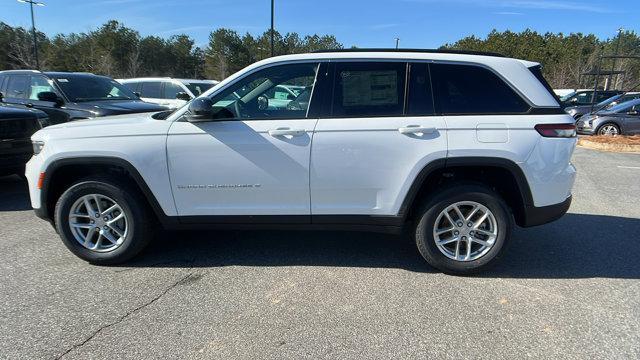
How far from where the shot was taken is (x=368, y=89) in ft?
12.4

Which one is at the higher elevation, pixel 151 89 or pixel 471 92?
pixel 471 92

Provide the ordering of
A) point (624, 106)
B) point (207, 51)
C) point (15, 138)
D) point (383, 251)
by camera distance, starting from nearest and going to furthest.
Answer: point (383, 251)
point (15, 138)
point (624, 106)
point (207, 51)

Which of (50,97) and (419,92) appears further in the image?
(50,97)

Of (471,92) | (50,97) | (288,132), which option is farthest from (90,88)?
(471,92)

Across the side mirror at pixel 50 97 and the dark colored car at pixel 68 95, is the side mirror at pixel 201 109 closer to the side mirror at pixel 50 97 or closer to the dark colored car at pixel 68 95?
the dark colored car at pixel 68 95

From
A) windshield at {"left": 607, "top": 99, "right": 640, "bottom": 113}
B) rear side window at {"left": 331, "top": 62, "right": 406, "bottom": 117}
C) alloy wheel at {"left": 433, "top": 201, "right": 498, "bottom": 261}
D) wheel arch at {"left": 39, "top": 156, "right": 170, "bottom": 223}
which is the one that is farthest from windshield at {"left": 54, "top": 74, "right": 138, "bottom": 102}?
windshield at {"left": 607, "top": 99, "right": 640, "bottom": 113}

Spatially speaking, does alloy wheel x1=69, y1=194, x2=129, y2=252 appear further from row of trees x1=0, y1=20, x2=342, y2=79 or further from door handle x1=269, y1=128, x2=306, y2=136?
row of trees x1=0, y1=20, x2=342, y2=79

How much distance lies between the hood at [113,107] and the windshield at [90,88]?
1.01ft

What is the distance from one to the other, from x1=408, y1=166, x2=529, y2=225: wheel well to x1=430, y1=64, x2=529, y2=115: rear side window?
0.50 meters

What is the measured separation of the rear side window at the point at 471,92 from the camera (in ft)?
12.2

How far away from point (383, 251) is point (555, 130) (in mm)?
1886

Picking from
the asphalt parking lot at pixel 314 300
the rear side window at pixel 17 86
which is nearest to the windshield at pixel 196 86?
the rear side window at pixel 17 86

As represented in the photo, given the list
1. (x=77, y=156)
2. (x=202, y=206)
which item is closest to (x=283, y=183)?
(x=202, y=206)

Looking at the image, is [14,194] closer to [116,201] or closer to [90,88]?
[90,88]
